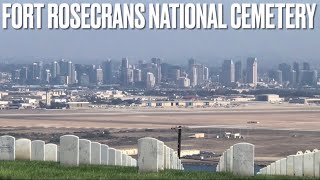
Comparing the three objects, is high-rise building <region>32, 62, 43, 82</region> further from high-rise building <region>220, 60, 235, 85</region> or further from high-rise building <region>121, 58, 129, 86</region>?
high-rise building <region>220, 60, 235, 85</region>

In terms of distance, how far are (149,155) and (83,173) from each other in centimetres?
109

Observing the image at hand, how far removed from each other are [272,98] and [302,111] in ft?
93.0

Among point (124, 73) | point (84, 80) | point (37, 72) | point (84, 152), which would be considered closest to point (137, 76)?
point (124, 73)

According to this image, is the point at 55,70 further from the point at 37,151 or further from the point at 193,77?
the point at 37,151

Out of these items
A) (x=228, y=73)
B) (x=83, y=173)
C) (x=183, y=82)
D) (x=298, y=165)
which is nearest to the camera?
(x=83, y=173)

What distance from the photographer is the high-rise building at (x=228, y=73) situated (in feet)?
568

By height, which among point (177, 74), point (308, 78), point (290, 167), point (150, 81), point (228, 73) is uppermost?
point (228, 73)

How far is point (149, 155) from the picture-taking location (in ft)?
47.1

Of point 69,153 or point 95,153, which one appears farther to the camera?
point 95,153

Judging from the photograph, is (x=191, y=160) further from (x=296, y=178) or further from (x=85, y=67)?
(x=85, y=67)

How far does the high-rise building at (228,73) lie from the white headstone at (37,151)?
6103 inches

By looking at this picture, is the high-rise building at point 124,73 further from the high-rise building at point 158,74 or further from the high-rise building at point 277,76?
the high-rise building at point 277,76

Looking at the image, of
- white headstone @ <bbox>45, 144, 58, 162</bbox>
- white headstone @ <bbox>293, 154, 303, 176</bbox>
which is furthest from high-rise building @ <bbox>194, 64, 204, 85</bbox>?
white headstone @ <bbox>293, 154, 303, 176</bbox>

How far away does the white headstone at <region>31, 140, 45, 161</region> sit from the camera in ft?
55.6
